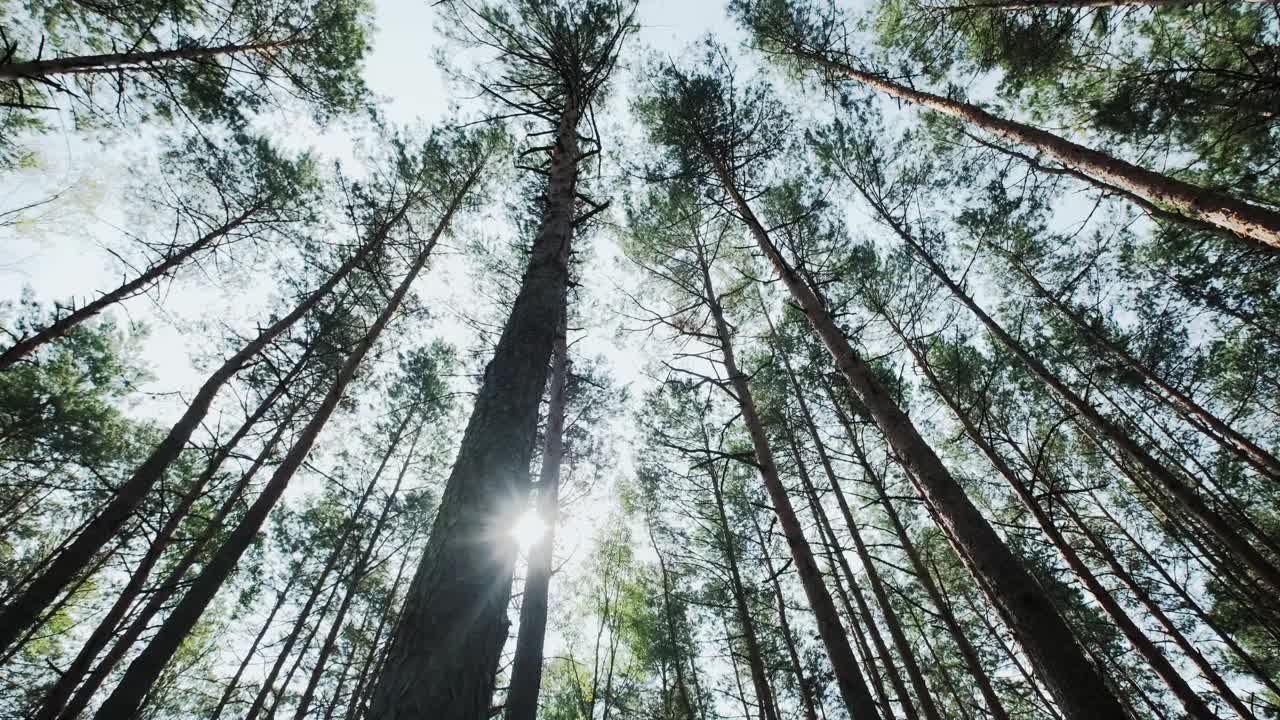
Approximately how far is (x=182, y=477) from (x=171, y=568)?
2256 mm

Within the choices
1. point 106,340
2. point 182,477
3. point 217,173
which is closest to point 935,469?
point 217,173

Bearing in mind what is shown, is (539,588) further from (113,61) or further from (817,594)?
(113,61)

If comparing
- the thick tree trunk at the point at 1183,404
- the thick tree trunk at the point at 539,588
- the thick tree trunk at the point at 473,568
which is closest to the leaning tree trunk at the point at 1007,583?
the thick tree trunk at the point at 473,568

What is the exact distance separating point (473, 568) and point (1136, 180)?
21.1 feet

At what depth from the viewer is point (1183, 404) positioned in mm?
8984

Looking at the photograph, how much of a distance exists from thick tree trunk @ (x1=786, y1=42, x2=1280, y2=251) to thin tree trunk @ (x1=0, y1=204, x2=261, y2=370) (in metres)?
12.0

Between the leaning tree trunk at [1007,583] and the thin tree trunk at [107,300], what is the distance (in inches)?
416

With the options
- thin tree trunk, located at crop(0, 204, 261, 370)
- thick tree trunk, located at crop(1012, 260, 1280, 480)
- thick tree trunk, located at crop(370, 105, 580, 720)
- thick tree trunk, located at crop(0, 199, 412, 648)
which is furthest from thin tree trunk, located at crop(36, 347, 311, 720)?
thick tree trunk, located at crop(1012, 260, 1280, 480)

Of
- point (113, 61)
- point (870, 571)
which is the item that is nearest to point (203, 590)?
point (113, 61)

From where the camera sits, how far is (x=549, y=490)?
6480 millimetres

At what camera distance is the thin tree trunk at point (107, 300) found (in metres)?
6.20

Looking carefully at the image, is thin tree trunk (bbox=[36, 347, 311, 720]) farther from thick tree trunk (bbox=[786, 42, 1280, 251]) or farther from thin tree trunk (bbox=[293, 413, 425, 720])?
thick tree trunk (bbox=[786, 42, 1280, 251])

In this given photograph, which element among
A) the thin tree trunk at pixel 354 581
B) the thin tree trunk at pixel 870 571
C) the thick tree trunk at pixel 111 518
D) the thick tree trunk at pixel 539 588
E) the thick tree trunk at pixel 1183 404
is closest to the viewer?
the thick tree trunk at pixel 111 518

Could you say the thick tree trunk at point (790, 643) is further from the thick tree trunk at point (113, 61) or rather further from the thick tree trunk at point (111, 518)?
the thick tree trunk at point (113, 61)
